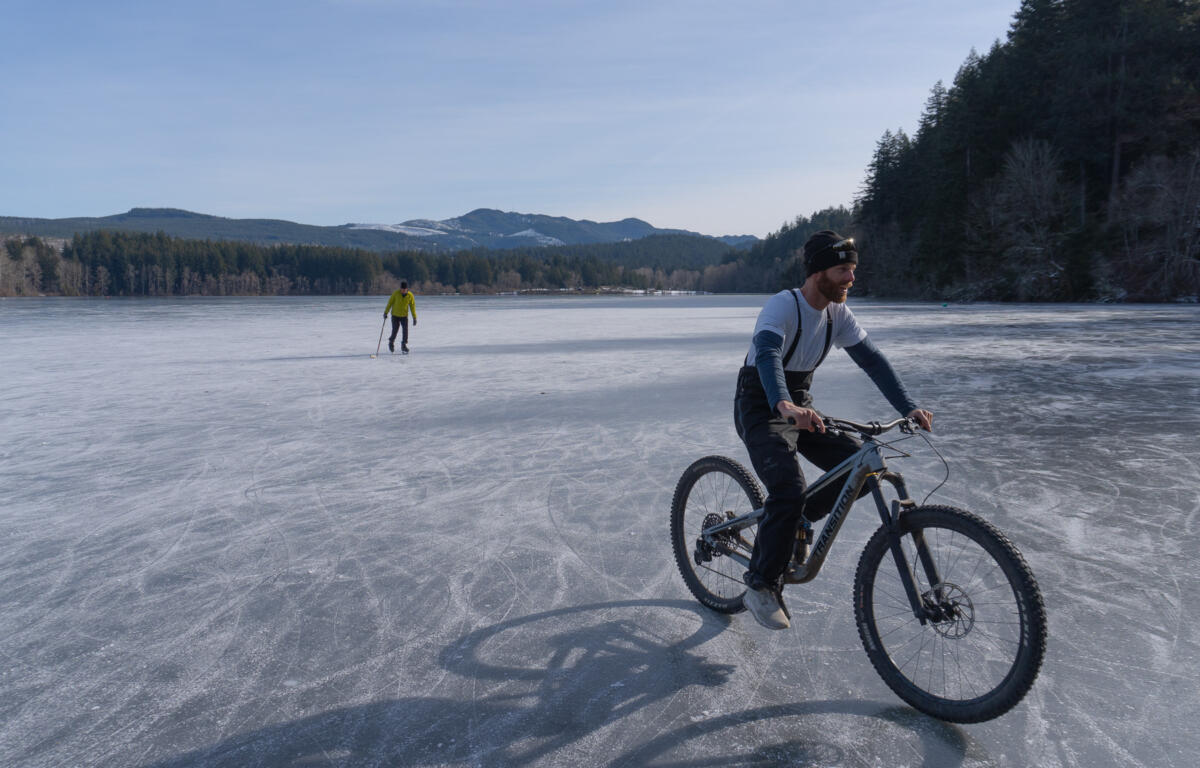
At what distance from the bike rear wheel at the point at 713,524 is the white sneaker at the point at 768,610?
12.1 inches

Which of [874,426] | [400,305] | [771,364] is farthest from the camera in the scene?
[400,305]

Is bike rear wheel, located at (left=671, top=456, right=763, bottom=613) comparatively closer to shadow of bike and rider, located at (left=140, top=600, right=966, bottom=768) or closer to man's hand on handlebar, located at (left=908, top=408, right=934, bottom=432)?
shadow of bike and rider, located at (left=140, top=600, right=966, bottom=768)

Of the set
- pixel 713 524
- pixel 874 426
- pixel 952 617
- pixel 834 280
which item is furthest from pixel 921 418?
pixel 713 524

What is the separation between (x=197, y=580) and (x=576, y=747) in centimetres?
286

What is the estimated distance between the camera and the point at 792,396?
11.6ft

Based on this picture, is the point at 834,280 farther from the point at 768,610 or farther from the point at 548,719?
the point at 548,719

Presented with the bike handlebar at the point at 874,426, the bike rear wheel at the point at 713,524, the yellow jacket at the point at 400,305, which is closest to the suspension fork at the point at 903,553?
the bike handlebar at the point at 874,426

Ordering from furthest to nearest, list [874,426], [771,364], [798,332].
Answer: [798,332], [771,364], [874,426]

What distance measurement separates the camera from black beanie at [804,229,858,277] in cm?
319

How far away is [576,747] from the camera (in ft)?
8.70

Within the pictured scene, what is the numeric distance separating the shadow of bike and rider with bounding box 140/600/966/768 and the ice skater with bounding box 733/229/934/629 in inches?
21.7

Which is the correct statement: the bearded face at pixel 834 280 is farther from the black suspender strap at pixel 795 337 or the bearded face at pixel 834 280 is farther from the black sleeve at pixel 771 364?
the black sleeve at pixel 771 364

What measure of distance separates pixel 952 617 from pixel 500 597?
231 cm

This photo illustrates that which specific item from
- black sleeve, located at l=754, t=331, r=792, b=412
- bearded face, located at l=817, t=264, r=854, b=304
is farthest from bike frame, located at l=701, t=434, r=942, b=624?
bearded face, located at l=817, t=264, r=854, b=304
